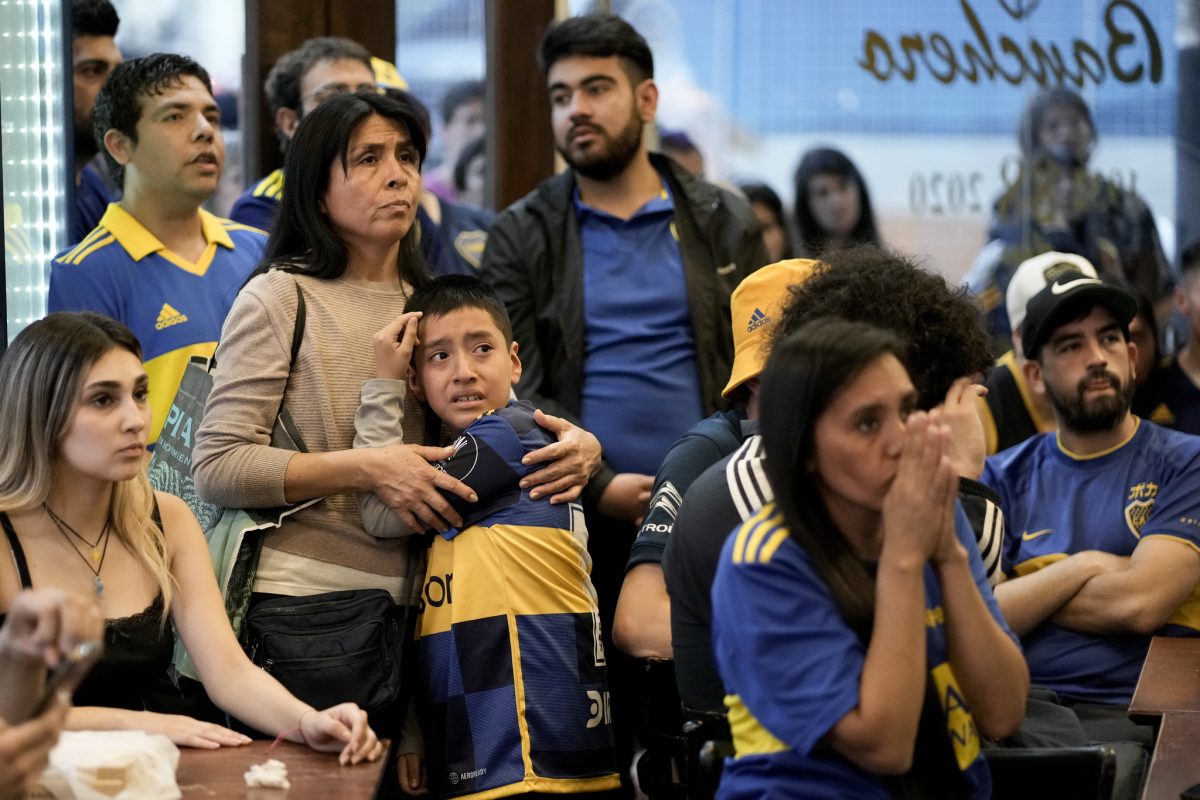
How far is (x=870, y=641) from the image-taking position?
6.49 ft

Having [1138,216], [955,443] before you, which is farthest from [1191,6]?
[955,443]

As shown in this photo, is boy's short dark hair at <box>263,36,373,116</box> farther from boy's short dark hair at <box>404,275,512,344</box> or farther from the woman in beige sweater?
boy's short dark hair at <box>404,275,512,344</box>

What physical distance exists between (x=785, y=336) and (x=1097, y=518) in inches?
57.5

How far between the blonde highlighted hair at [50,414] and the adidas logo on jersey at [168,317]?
2.71ft

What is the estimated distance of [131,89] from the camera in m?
3.64

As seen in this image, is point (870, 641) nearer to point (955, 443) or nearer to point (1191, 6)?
point (955, 443)

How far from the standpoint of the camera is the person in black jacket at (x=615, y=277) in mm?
3834

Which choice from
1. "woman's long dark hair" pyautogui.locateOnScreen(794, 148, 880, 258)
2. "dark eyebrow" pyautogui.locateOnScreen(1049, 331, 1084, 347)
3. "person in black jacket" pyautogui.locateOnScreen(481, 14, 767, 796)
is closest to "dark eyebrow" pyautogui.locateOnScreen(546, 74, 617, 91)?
"person in black jacket" pyautogui.locateOnScreen(481, 14, 767, 796)

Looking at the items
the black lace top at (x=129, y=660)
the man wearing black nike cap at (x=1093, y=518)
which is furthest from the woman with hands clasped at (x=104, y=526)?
the man wearing black nike cap at (x=1093, y=518)

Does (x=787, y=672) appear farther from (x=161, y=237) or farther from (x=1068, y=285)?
(x=161, y=237)

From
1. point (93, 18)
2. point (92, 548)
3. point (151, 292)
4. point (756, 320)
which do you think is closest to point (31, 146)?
point (151, 292)

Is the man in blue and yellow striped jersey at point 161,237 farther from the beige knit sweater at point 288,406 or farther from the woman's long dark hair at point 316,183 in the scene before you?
the beige knit sweater at point 288,406

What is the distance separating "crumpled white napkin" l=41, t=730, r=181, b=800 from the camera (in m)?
1.99

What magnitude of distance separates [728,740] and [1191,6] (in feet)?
18.1
